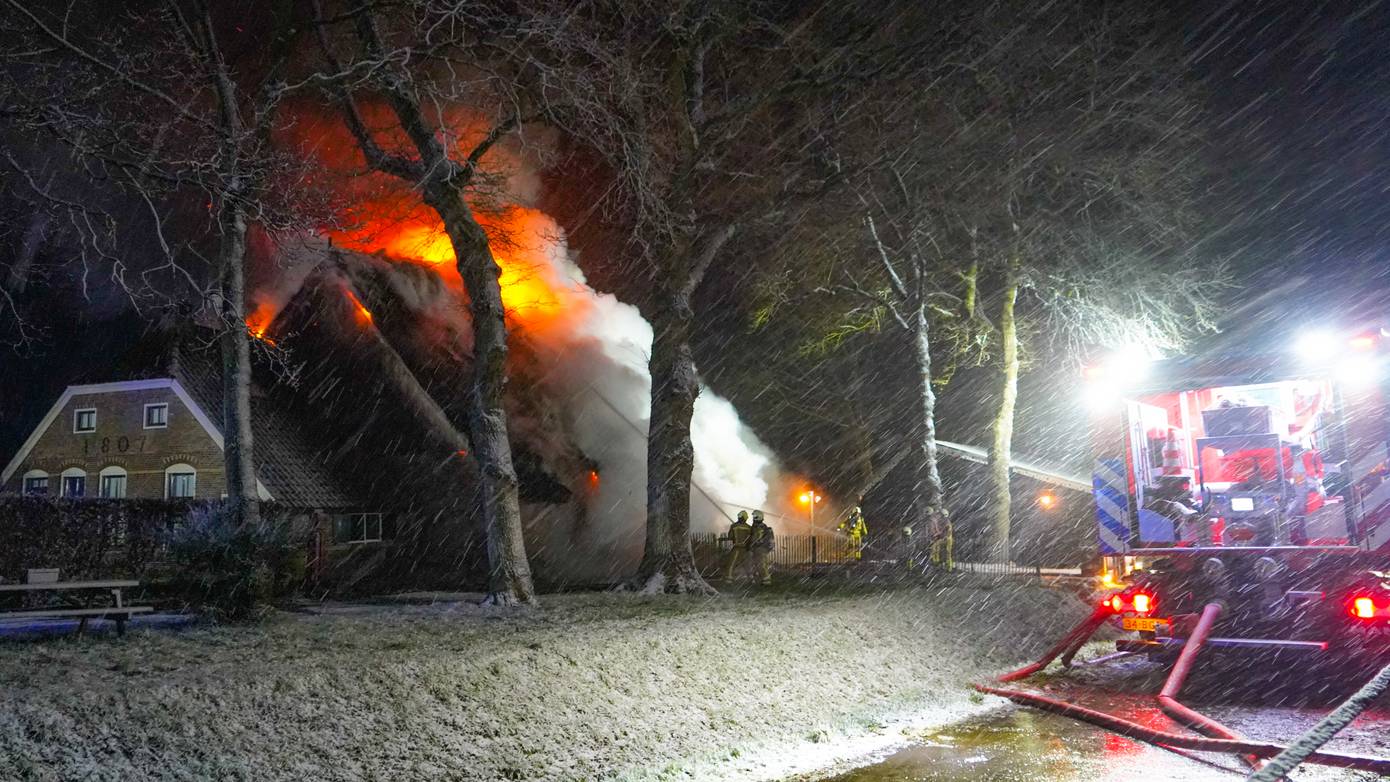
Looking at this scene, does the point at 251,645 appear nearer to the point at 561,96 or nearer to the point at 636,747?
the point at 636,747

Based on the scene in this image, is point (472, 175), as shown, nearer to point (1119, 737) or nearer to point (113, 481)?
point (1119, 737)

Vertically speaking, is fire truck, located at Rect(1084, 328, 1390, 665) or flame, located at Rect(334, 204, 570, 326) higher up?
flame, located at Rect(334, 204, 570, 326)

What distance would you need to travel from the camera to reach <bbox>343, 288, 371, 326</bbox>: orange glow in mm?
27125

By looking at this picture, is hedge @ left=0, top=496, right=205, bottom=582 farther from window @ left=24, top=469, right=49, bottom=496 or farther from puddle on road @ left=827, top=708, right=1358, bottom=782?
puddle on road @ left=827, top=708, right=1358, bottom=782

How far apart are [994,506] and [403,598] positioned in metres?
15.7

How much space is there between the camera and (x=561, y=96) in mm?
14109

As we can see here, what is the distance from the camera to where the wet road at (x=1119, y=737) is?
24.1 ft

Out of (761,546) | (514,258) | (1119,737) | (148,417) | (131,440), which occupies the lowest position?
(1119,737)

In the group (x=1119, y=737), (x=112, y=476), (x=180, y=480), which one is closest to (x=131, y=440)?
(x=112, y=476)

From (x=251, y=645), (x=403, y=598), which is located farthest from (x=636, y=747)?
(x=403, y=598)

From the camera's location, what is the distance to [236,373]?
42.2ft

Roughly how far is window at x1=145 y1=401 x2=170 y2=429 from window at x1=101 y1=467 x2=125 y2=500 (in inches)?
66.9

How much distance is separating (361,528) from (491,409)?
13.6 meters

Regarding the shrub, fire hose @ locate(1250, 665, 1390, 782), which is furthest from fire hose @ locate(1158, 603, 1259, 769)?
the shrub
